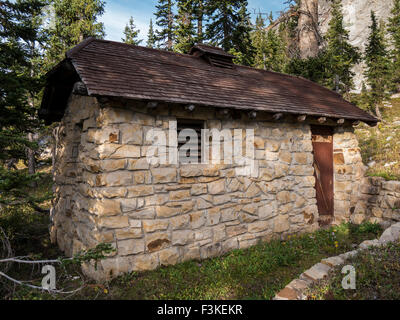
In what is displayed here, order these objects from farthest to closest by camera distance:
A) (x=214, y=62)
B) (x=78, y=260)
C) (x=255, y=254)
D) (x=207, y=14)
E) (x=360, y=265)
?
(x=207, y=14)
(x=214, y=62)
(x=255, y=254)
(x=360, y=265)
(x=78, y=260)

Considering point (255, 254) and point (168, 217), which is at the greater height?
point (168, 217)

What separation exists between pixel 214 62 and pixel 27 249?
6716 millimetres

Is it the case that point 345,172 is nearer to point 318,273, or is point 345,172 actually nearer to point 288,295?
point 318,273

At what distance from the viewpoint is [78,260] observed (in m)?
2.83

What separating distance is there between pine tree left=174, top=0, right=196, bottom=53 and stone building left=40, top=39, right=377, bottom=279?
845cm

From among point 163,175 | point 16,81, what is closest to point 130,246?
point 163,175

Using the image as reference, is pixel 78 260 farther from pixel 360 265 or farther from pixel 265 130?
pixel 265 130

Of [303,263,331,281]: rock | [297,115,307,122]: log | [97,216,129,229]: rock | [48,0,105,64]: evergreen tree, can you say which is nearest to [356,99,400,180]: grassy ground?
[297,115,307,122]: log

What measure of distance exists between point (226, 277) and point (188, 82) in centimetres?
388

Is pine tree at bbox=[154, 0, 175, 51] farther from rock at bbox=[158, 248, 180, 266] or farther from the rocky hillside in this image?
the rocky hillside

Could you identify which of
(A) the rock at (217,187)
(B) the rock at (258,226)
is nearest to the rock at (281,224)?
(B) the rock at (258,226)

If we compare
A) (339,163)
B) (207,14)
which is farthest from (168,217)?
(207,14)

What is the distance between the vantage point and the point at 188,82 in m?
5.12

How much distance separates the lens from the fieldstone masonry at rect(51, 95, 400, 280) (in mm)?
Result: 4004
